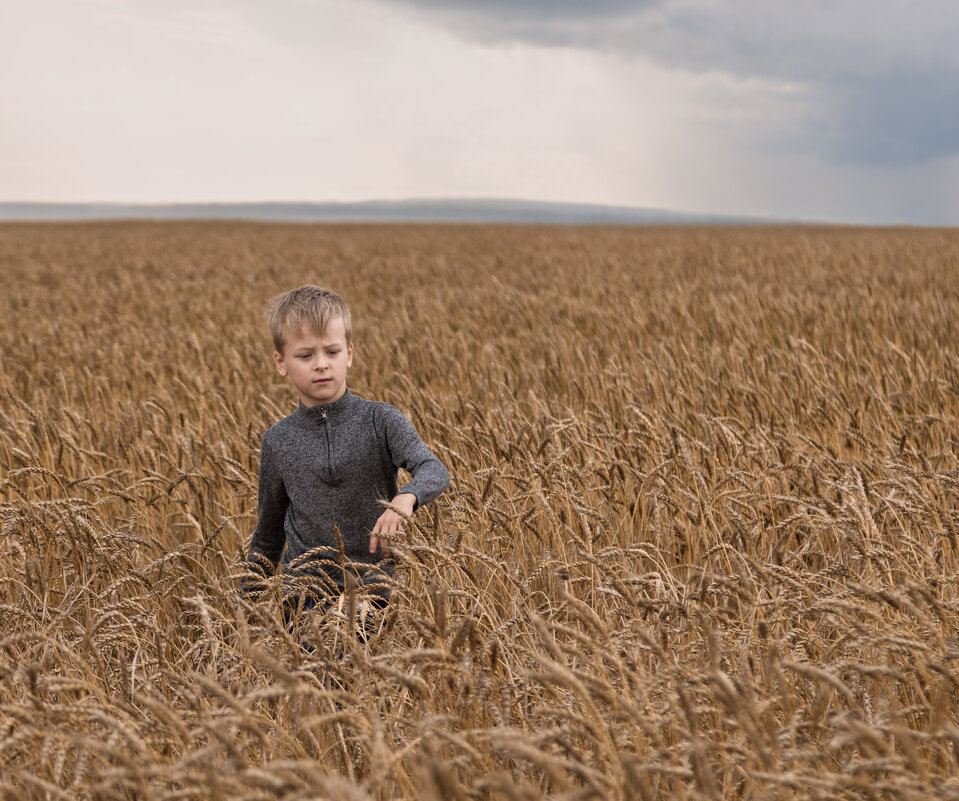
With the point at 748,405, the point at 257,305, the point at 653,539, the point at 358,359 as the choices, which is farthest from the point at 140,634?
the point at 257,305

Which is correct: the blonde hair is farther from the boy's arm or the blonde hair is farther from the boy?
the boy's arm

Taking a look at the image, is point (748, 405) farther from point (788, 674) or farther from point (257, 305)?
point (257, 305)

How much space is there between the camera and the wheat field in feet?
4.61

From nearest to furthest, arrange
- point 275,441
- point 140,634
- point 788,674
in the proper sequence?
point 788,674 < point 140,634 < point 275,441

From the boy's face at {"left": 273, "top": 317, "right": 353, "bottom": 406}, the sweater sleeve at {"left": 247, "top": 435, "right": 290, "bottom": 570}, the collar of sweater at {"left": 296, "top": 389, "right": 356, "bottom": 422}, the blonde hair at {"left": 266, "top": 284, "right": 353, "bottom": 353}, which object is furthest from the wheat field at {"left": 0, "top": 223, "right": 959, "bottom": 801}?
the blonde hair at {"left": 266, "top": 284, "right": 353, "bottom": 353}

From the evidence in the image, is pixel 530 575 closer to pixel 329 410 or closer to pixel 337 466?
pixel 337 466

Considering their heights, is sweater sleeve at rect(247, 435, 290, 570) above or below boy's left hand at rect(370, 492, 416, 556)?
below

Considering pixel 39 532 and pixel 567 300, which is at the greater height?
pixel 567 300

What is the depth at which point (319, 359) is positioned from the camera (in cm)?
250

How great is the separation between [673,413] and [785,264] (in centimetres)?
984

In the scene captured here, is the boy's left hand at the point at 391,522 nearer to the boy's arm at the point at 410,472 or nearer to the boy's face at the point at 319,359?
the boy's arm at the point at 410,472

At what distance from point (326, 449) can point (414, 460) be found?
31 cm

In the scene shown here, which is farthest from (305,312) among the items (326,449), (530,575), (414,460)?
(530,575)

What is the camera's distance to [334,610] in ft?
6.53
